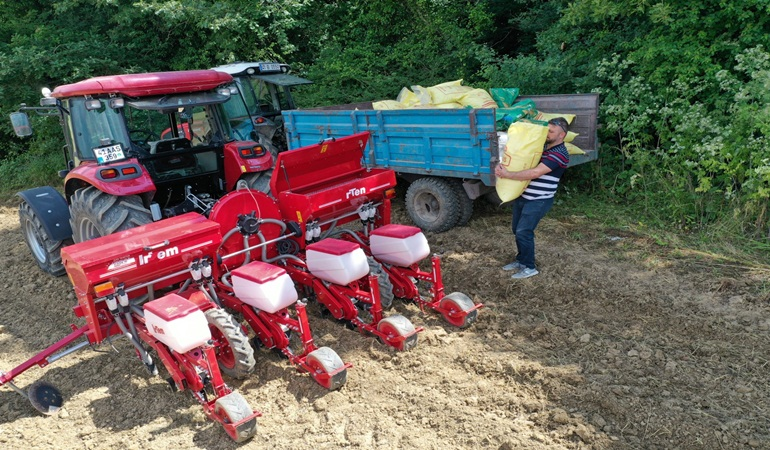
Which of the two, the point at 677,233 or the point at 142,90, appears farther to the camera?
the point at 677,233

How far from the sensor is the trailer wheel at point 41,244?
5945 mm

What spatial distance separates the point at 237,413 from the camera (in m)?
3.33

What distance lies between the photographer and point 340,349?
14.1 ft

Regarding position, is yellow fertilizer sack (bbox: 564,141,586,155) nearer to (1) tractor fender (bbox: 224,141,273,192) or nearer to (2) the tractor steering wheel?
(1) tractor fender (bbox: 224,141,273,192)

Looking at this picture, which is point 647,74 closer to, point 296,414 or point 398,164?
point 398,164

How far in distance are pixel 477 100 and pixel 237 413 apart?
4936 millimetres

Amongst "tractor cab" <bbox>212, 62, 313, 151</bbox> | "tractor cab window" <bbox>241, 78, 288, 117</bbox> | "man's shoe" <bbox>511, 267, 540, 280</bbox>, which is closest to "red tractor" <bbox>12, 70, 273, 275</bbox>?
"man's shoe" <bbox>511, 267, 540, 280</bbox>

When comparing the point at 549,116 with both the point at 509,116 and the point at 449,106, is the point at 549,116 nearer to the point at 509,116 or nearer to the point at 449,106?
the point at 509,116

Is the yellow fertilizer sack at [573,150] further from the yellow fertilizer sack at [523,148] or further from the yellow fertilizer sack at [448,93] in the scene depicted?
the yellow fertilizer sack at [523,148]

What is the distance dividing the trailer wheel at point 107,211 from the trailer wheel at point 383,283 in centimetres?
189

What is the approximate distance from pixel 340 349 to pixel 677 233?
392 centimetres

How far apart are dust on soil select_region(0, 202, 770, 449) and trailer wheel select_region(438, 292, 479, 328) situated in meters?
0.09

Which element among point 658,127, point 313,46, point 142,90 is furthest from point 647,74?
point 313,46

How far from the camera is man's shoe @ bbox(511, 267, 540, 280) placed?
5.34 metres
